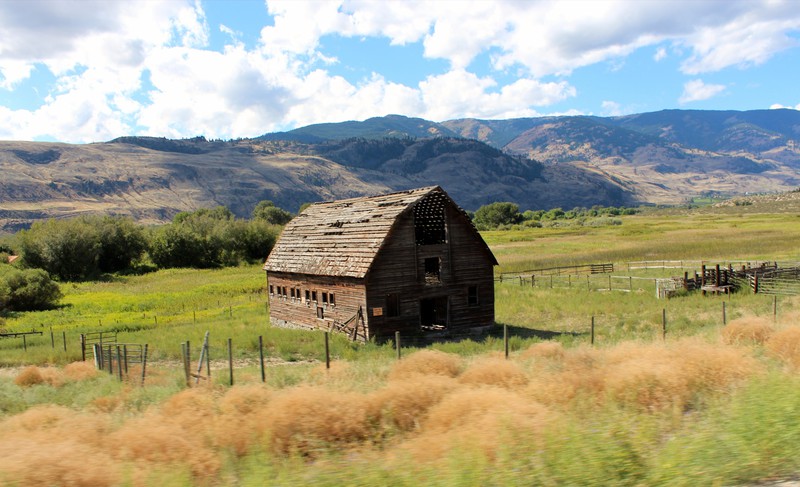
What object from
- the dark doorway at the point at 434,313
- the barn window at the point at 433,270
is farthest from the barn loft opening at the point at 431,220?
the dark doorway at the point at 434,313

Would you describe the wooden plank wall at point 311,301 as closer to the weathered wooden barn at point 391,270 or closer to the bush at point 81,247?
the weathered wooden barn at point 391,270

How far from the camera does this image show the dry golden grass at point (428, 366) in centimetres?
1266

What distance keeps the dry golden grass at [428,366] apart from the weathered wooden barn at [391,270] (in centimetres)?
1241

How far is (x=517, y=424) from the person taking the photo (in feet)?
24.5

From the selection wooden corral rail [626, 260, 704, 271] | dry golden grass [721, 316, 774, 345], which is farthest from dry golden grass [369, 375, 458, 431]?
wooden corral rail [626, 260, 704, 271]

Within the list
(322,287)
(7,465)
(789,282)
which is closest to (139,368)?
(322,287)

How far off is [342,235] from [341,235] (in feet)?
0.36

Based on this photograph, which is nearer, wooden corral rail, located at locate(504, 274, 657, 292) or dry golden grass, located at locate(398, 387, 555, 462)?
dry golden grass, located at locate(398, 387, 555, 462)

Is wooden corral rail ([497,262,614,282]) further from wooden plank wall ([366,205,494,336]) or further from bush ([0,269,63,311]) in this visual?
bush ([0,269,63,311])

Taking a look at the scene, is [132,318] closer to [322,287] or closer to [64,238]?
[322,287]

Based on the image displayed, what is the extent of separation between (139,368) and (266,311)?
20842 mm

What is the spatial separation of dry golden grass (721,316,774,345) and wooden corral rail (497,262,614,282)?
116 feet

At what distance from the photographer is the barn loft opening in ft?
94.5

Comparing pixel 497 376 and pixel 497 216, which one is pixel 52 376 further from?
pixel 497 216
